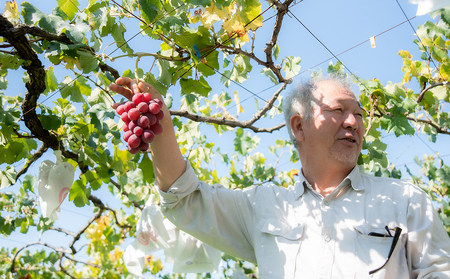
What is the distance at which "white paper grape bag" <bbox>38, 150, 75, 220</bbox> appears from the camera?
1933mm

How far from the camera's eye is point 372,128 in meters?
2.30

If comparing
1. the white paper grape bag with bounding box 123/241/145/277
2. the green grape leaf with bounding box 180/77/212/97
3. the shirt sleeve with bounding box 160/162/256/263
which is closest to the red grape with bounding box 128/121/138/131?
the shirt sleeve with bounding box 160/162/256/263

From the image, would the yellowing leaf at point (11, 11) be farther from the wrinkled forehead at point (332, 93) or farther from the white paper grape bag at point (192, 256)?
the white paper grape bag at point (192, 256)

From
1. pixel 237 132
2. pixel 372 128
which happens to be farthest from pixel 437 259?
pixel 237 132

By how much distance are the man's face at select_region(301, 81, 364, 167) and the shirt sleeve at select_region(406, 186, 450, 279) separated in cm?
31

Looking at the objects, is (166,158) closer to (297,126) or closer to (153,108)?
(153,108)

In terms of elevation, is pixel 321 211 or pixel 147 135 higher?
pixel 147 135

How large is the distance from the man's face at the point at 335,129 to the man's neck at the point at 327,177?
0.03 metres

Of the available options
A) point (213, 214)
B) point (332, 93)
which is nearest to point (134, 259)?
point (213, 214)

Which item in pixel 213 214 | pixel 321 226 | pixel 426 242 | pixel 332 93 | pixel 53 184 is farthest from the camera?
pixel 53 184

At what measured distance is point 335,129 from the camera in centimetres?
156

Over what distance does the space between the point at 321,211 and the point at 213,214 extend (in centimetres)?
42

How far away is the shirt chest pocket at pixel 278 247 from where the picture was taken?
131 cm

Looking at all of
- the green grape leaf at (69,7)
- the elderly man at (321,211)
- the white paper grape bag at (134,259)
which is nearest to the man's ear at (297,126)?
the elderly man at (321,211)
